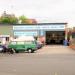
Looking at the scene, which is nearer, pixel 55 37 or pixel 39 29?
pixel 39 29

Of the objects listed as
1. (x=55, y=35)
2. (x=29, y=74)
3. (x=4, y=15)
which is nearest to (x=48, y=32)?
(x=55, y=35)

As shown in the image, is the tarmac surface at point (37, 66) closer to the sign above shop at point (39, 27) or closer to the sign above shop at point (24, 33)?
the sign above shop at point (24, 33)

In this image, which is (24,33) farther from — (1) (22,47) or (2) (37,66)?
(2) (37,66)

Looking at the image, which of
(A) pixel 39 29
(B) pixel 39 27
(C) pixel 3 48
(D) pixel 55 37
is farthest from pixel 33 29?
(C) pixel 3 48

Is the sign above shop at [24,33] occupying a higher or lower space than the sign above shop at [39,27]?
lower

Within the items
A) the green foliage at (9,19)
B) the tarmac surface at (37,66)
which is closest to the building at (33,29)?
the green foliage at (9,19)

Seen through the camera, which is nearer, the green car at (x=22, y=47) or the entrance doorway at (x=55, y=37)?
the green car at (x=22, y=47)

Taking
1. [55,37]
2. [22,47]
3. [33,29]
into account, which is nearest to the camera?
[22,47]

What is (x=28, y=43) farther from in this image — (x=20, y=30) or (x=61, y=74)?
(x=20, y=30)

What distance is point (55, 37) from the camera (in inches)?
4131

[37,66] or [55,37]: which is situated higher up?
[55,37]

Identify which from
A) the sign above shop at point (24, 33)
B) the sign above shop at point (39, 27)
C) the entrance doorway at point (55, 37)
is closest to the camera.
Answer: the sign above shop at point (24, 33)

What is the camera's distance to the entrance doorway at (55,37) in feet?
329

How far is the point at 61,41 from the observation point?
10406 cm
